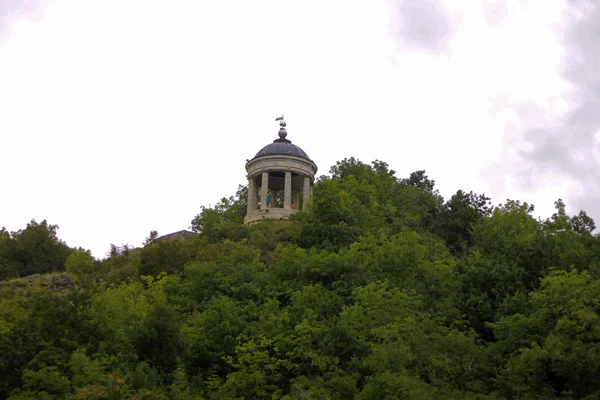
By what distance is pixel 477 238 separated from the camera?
39.8 m

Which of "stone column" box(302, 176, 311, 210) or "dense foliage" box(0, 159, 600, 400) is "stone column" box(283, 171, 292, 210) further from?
"dense foliage" box(0, 159, 600, 400)

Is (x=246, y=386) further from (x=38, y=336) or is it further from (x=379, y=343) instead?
(x=38, y=336)

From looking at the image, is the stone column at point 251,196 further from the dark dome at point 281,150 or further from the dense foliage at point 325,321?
the dense foliage at point 325,321

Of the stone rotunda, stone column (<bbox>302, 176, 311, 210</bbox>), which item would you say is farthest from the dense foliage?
stone column (<bbox>302, 176, 311, 210</bbox>)

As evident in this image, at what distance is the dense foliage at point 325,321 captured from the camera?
21.8 metres

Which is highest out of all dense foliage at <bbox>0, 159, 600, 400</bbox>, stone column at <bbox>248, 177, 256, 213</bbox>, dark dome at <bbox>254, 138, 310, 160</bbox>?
dark dome at <bbox>254, 138, 310, 160</bbox>

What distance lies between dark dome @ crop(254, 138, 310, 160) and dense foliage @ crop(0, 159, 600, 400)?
791 cm

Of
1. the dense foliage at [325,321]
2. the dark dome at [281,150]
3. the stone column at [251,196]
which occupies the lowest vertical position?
the dense foliage at [325,321]

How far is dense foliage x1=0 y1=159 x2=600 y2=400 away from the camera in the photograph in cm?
2178

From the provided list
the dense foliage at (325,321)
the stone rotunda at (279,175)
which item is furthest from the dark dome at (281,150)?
the dense foliage at (325,321)

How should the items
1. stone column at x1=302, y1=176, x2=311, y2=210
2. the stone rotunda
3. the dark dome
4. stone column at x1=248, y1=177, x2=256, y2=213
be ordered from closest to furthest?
the stone rotunda → the dark dome → stone column at x1=302, y1=176, x2=311, y2=210 → stone column at x1=248, y1=177, x2=256, y2=213

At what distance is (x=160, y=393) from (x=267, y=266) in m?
16.0

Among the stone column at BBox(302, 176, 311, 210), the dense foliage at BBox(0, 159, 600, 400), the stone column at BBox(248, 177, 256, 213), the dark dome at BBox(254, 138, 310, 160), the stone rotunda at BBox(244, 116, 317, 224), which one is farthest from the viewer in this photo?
the stone column at BBox(248, 177, 256, 213)

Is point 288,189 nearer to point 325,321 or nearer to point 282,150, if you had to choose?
point 282,150
